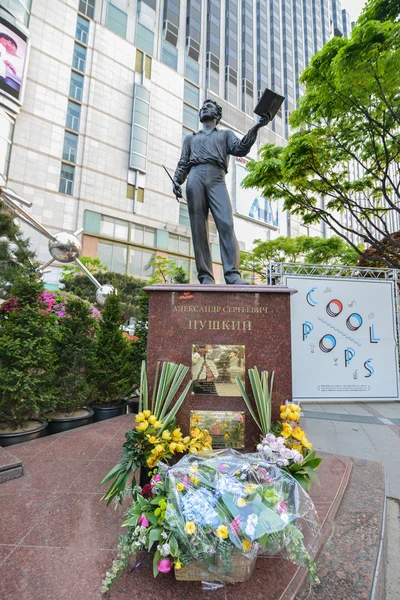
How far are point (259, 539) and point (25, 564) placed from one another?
130 cm

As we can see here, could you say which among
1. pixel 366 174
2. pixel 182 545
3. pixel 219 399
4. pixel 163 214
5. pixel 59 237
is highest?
pixel 163 214

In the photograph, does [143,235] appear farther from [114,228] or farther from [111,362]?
[111,362]

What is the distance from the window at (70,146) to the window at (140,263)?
8.66m

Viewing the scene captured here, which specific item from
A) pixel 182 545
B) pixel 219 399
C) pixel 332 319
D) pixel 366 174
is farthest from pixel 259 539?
pixel 366 174

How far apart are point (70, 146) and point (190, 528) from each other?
96.6 ft

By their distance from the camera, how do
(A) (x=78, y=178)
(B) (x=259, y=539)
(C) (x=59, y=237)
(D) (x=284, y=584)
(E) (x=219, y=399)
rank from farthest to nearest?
(A) (x=78, y=178) < (C) (x=59, y=237) < (E) (x=219, y=399) < (D) (x=284, y=584) < (B) (x=259, y=539)

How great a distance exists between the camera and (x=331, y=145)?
28.2 ft

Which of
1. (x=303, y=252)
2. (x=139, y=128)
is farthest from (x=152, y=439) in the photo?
(x=139, y=128)

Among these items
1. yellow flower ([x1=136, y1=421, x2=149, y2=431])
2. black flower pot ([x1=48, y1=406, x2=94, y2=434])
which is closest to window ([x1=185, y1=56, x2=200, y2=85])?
black flower pot ([x1=48, y1=406, x2=94, y2=434])

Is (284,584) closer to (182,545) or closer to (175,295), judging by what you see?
(182,545)

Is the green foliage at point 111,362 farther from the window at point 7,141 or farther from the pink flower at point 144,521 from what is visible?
the window at point 7,141

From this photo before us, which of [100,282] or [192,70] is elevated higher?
[192,70]

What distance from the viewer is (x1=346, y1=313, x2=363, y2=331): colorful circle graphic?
7973mm

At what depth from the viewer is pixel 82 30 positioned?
87.8 ft
